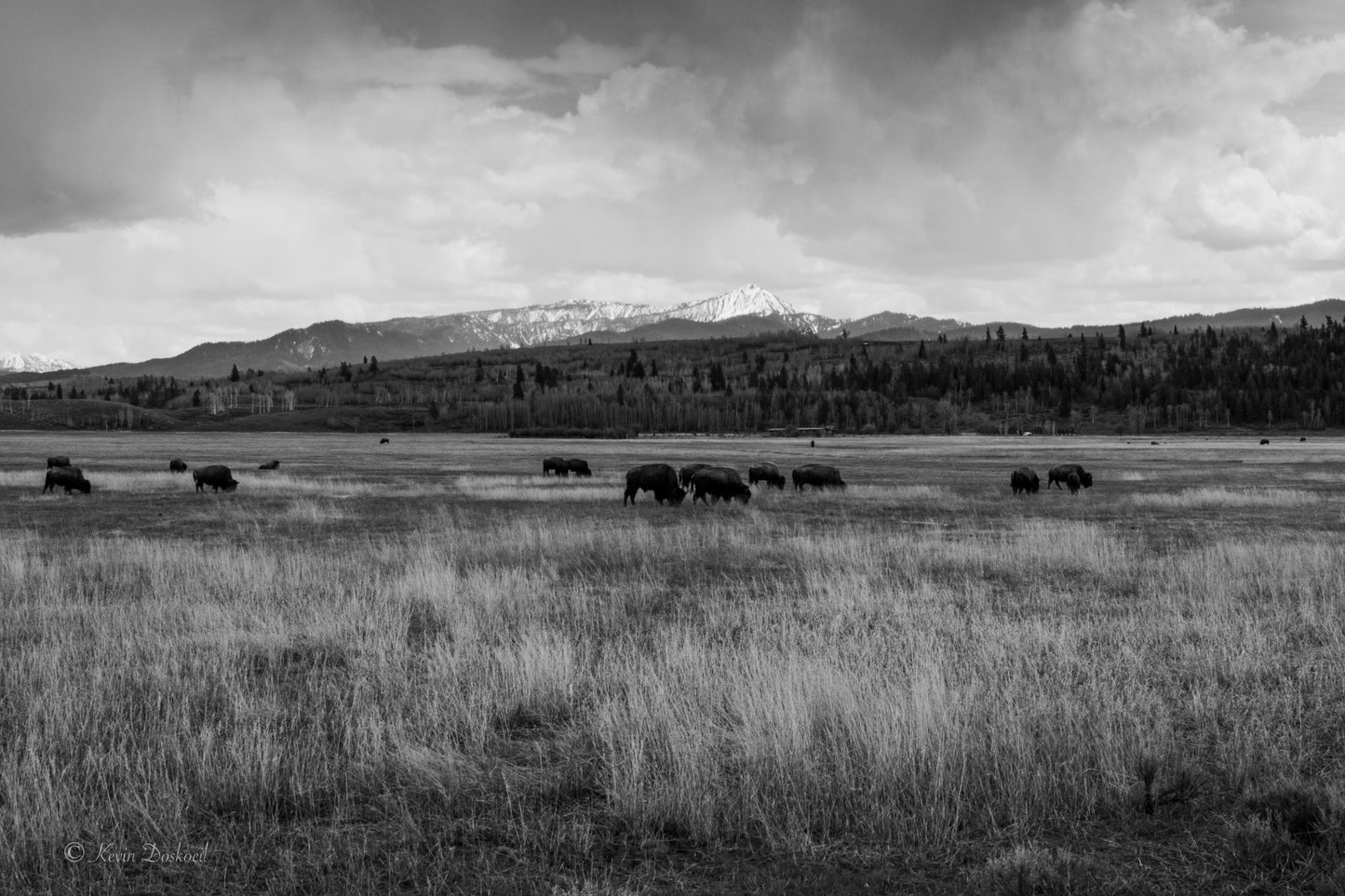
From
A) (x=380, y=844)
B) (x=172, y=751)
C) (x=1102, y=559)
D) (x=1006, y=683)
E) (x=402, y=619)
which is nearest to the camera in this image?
(x=380, y=844)

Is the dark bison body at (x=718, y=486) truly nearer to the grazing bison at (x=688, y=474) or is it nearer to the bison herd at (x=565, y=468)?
the grazing bison at (x=688, y=474)

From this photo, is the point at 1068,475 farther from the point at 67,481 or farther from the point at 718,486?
the point at 67,481

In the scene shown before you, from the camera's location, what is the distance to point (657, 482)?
3478cm

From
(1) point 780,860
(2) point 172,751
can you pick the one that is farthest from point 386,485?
(1) point 780,860

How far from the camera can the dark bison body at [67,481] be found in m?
36.6

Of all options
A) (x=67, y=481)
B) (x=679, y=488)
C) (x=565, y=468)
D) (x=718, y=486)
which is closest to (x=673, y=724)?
(x=718, y=486)

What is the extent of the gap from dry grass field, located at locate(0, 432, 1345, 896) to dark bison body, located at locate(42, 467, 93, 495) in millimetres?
20888

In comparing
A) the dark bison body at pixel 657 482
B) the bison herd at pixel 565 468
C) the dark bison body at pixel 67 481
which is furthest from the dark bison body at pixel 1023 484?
the dark bison body at pixel 67 481

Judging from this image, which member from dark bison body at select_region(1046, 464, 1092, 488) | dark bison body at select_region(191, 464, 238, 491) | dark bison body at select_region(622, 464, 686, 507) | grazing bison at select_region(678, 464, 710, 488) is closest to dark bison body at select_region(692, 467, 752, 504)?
dark bison body at select_region(622, 464, 686, 507)

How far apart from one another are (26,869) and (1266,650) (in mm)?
12584

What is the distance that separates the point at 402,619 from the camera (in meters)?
12.9

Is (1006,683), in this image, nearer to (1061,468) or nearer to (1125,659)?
(1125,659)

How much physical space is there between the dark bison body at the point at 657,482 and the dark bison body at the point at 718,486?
0.79m

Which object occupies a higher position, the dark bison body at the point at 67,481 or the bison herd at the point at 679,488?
the dark bison body at the point at 67,481
